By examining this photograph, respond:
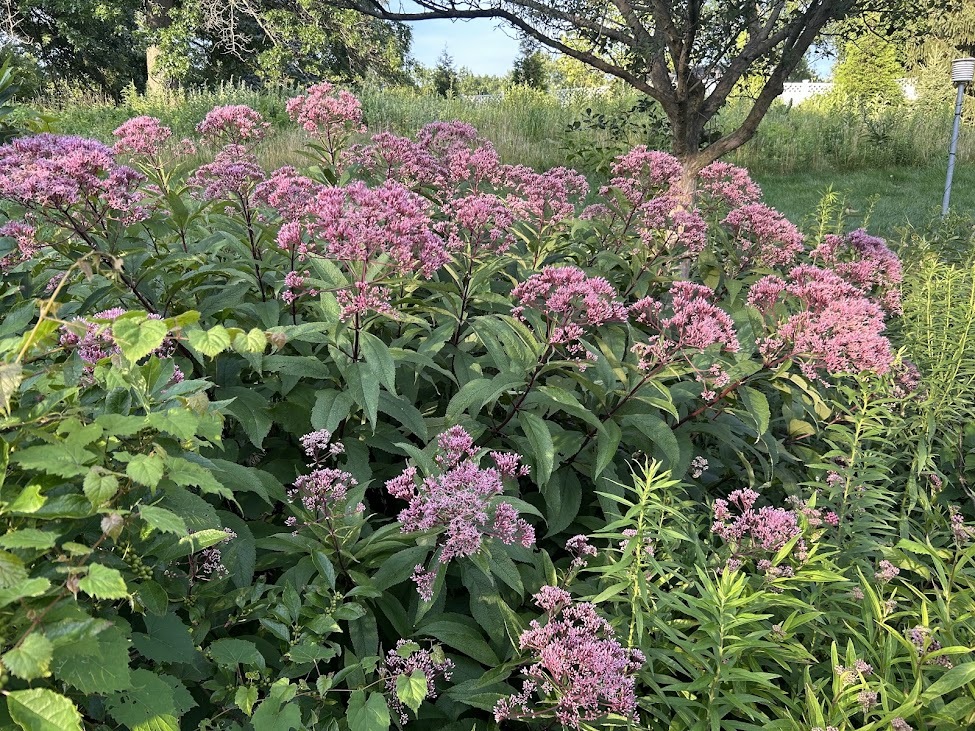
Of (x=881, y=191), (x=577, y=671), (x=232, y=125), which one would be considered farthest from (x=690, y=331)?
(x=881, y=191)

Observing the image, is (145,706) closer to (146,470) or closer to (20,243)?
A: (146,470)

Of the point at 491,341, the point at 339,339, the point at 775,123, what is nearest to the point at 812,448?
the point at 491,341

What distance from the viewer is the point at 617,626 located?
1.71 meters

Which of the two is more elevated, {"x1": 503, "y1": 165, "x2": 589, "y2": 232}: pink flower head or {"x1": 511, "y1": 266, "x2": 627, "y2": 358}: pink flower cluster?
{"x1": 503, "y1": 165, "x2": 589, "y2": 232}: pink flower head

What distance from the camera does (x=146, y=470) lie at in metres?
1.13

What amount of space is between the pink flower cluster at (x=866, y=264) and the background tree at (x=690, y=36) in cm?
171

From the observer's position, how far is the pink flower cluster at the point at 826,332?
7.25 ft

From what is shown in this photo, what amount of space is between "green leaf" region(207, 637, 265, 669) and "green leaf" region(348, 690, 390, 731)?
22 centimetres

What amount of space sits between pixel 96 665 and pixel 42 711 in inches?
3.6

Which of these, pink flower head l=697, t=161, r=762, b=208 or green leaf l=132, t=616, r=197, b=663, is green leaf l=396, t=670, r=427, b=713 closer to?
green leaf l=132, t=616, r=197, b=663

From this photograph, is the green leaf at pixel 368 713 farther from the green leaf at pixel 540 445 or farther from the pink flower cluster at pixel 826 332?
the pink flower cluster at pixel 826 332

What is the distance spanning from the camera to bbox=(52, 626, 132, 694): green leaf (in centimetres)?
107

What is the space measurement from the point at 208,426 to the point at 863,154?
15.1 metres

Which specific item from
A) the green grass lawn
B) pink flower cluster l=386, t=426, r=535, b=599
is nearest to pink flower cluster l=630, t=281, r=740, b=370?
pink flower cluster l=386, t=426, r=535, b=599
